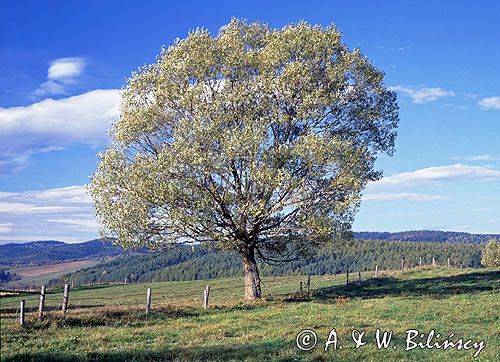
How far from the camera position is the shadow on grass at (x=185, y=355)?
17797mm

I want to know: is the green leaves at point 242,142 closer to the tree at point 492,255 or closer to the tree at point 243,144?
the tree at point 243,144

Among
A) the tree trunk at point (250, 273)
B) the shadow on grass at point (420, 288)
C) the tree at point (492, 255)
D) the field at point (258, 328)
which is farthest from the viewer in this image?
the tree at point (492, 255)

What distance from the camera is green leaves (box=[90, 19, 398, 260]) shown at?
35000 millimetres

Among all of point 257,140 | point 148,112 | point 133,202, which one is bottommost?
point 133,202

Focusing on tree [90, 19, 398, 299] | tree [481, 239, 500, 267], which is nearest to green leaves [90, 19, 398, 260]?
tree [90, 19, 398, 299]

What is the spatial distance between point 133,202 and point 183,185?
14.8 feet

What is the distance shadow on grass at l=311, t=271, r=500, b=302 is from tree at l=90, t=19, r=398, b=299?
896 centimetres

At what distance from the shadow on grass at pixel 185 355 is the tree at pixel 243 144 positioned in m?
14.6

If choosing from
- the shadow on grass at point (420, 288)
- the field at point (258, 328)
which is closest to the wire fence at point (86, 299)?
the field at point (258, 328)

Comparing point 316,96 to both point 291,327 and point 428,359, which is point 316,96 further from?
point 428,359

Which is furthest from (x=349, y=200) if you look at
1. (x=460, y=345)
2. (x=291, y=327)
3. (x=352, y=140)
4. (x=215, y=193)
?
(x=460, y=345)

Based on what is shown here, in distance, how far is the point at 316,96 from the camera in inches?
1438

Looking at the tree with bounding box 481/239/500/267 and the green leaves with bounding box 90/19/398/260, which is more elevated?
the green leaves with bounding box 90/19/398/260

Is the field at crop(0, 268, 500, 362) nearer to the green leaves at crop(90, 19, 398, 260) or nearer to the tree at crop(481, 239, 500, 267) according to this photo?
the green leaves at crop(90, 19, 398, 260)
